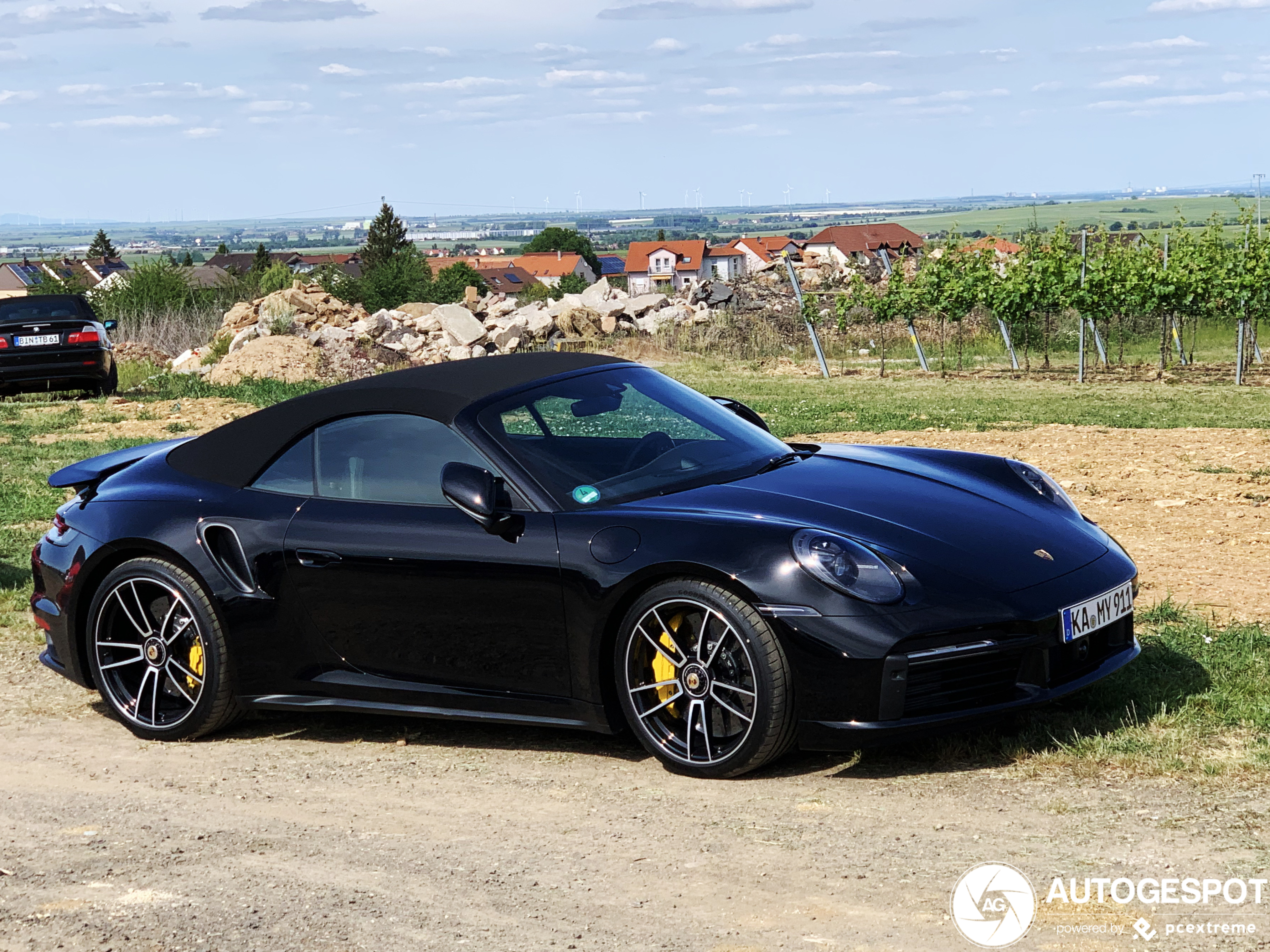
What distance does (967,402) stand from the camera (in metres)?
20.4

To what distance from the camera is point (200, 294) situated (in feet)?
208

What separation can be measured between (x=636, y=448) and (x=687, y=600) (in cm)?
105

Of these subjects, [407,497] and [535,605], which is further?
[407,497]

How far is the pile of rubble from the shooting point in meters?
27.4

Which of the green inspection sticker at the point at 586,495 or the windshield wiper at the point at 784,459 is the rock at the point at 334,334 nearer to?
the windshield wiper at the point at 784,459

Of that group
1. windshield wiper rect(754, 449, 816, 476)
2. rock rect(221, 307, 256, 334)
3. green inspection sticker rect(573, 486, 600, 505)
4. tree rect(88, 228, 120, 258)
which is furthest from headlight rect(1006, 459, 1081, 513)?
tree rect(88, 228, 120, 258)

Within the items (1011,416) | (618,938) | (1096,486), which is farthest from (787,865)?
(1011,416)

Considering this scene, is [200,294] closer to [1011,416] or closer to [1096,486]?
[1011,416]

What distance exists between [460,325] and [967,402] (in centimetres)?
1517

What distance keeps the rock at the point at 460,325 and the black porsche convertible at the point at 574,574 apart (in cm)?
2556

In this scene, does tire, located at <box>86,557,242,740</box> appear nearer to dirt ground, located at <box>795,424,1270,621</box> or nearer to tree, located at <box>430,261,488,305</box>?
dirt ground, located at <box>795,424,1270,621</box>

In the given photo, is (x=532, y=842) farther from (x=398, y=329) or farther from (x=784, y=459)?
(x=398, y=329)

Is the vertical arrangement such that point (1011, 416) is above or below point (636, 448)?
below

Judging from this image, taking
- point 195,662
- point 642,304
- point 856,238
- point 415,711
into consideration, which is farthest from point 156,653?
point 856,238
